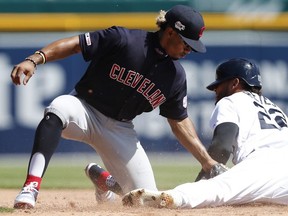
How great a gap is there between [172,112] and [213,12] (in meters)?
3.96

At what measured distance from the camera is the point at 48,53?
15.0 feet

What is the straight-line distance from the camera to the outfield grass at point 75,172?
7793 mm

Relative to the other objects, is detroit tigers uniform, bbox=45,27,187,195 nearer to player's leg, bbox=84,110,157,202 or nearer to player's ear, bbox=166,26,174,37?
player's leg, bbox=84,110,157,202

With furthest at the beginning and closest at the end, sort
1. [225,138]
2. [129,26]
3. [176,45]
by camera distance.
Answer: [129,26] < [176,45] < [225,138]

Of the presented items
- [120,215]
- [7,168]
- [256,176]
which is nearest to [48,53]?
[120,215]

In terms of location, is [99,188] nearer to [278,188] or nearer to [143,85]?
[143,85]

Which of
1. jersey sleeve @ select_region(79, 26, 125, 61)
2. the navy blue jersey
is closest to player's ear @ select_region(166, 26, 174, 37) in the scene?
the navy blue jersey

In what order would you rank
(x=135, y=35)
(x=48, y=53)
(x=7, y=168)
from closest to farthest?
(x=48, y=53), (x=135, y=35), (x=7, y=168)

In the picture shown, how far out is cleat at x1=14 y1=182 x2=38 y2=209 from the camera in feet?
14.5

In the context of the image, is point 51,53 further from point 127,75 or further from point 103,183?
point 103,183

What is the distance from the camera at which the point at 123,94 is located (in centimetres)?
504

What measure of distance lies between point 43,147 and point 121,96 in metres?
0.68

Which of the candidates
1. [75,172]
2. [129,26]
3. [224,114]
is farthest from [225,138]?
[129,26]

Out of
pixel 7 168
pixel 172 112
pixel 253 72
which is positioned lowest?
pixel 7 168
